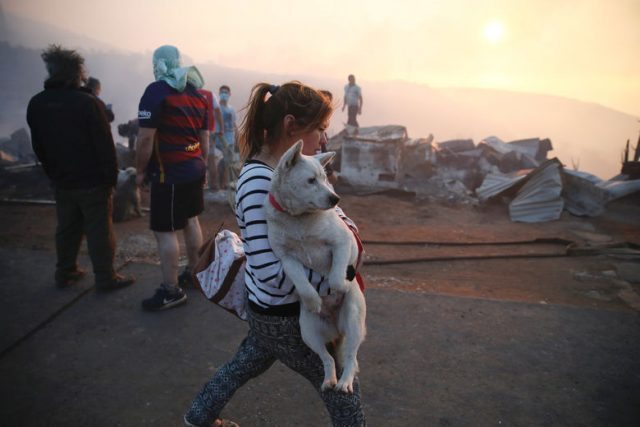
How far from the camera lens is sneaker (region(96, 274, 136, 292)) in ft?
12.6

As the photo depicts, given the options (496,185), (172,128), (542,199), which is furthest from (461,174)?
(172,128)

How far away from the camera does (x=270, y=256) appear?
145 cm

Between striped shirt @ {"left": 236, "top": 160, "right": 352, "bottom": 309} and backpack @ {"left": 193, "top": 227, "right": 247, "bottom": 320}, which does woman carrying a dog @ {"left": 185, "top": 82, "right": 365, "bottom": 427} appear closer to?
striped shirt @ {"left": 236, "top": 160, "right": 352, "bottom": 309}

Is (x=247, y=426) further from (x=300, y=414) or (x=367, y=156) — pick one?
(x=367, y=156)

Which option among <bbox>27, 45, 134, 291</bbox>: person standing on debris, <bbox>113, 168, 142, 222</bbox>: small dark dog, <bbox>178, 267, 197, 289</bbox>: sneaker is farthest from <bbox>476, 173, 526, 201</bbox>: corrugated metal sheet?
<bbox>27, 45, 134, 291</bbox>: person standing on debris

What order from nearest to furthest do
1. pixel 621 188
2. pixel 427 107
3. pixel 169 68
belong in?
pixel 169 68 < pixel 621 188 < pixel 427 107

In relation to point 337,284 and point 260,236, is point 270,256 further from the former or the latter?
point 337,284

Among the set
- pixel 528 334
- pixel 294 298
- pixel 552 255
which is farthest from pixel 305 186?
pixel 552 255

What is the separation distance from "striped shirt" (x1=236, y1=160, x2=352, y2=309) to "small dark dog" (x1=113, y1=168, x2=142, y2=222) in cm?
649

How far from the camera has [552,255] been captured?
5.74 meters

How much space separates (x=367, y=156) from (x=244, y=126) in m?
8.94

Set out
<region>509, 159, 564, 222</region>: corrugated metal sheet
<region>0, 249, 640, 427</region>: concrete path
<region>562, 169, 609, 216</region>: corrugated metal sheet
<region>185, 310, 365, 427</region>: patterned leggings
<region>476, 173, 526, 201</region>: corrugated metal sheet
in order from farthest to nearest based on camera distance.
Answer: <region>476, 173, 526, 201</region>: corrugated metal sheet → <region>562, 169, 609, 216</region>: corrugated metal sheet → <region>509, 159, 564, 222</region>: corrugated metal sheet → <region>0, 249, 640, 427</region>: concrete path → <region>185, 310, 365, 427</region>: patterned leggings

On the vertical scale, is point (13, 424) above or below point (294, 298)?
below

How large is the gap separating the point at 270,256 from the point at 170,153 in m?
2.28
